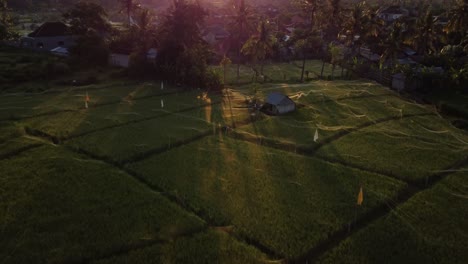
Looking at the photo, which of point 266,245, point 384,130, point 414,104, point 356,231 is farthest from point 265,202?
point 414,104

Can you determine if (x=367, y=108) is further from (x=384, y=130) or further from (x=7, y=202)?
(x=7, y=202)

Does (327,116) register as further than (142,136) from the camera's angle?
Yes

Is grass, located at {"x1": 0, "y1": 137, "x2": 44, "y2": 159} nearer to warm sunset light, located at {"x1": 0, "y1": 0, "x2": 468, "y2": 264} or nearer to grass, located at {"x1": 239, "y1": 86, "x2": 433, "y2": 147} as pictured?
warm sunset light, located at {"x1": 0, "y1": 0, "x2": 468, "y2": 264}

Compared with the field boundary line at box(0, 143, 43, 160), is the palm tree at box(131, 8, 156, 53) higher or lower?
higher

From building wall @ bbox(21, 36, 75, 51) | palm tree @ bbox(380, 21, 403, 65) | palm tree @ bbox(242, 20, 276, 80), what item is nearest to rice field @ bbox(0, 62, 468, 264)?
palm tree @ bbox(380, 21, 403, 65)

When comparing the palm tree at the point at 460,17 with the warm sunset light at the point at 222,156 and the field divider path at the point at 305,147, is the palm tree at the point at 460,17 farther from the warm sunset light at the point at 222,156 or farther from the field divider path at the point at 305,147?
the field divider path at the point at 305,147

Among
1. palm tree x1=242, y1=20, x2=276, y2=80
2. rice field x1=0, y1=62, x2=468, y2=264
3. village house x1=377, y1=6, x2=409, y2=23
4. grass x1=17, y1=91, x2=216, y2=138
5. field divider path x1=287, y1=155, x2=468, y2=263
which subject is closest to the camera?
field divider path x1=287, y1=155, x2=468, y2=263

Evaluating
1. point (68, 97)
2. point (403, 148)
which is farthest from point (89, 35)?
point (403, 148)

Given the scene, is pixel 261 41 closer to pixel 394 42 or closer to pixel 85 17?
pixel 394 42
